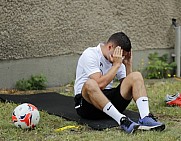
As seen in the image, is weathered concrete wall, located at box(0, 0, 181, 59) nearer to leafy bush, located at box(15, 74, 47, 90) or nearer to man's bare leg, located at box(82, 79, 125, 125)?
leafy bush, located at box(15, 74, 47, 90)

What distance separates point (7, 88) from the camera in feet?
29.7

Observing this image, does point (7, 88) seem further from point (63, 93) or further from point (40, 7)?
point (40, 7)

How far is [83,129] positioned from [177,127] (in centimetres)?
112

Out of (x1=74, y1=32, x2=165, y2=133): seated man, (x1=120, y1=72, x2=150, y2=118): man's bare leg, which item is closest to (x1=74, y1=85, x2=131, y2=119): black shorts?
(x1=74, y1=32, x2=165, y2=133): seated man

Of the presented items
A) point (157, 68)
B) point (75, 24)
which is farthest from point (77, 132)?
point (157, 68)

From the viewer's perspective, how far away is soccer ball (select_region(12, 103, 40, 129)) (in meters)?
5.27

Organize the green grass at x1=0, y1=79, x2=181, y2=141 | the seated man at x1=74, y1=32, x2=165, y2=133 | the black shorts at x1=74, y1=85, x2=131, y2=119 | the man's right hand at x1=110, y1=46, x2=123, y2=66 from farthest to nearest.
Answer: the black shorts at x1=74, y1=85, x2=131, y2=119
the man's right hand at x1=110, y1=46, x2=123, y2=66
the seated man at x1=74, y1=32, x2=165, y2=133
the green grass at x1=0, y1=79, x2=181, y2=141

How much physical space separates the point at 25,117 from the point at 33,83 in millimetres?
3977

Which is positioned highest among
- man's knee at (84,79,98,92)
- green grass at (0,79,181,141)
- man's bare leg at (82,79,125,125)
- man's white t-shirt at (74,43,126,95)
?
man's white t-shirt at (74,43,126,95)

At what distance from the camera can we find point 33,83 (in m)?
9.22

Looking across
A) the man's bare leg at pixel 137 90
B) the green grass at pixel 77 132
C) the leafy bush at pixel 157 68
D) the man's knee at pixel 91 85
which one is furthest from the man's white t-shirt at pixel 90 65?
the leafy bush at pixel 157 68

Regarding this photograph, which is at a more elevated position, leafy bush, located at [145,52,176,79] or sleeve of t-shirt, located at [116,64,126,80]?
sleeve of t-shirt, located at [116,64,126,80]

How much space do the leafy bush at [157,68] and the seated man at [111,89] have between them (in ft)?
17.4

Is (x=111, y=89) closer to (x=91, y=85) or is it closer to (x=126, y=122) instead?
(x=91, y=85)
